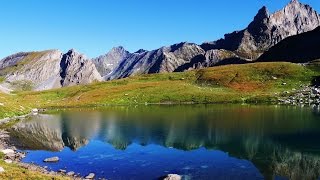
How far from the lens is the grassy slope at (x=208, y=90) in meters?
154

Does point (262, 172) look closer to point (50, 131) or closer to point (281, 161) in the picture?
point (281, 161)

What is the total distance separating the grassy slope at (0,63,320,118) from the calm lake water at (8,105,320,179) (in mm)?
55872

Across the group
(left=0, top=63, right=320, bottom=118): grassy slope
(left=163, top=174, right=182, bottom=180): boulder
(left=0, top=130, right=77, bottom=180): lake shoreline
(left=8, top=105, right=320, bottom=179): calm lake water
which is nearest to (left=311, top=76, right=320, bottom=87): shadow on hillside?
(left=0, top=63, right=320, bottom=118): grassy slope

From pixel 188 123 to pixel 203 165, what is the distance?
4009 centimetres

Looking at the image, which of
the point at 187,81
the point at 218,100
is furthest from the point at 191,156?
the point at 187,81

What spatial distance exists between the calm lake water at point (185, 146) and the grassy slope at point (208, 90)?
183ft

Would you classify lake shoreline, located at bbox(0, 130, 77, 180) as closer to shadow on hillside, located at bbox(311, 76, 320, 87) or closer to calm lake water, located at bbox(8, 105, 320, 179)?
calm lake water, located at bbox(8, 105, 320, 179)

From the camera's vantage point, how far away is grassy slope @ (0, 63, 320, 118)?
15350 centimetres

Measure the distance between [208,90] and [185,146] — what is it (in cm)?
10588

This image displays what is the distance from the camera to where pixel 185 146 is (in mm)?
63094

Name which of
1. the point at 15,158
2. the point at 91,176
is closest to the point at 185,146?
the point at 91,176

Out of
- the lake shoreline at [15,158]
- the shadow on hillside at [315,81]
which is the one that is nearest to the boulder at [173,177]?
the lake shoreline at [15,158]

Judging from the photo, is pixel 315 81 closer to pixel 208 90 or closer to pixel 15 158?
pixel 208 90

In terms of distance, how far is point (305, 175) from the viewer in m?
41.8
